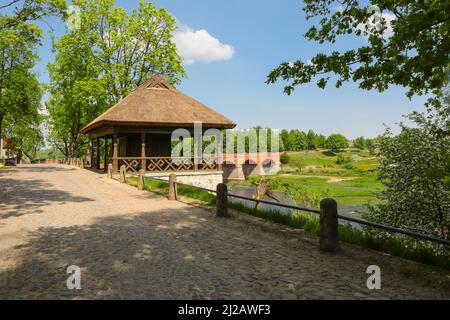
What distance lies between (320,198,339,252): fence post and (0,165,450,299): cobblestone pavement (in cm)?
21

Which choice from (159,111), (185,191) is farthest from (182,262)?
(159,111)

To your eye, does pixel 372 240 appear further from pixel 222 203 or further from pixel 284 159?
pixel 284 159

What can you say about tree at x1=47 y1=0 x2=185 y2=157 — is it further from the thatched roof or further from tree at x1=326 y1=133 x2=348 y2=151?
tree at x1=326 y1=133 x2=348 y2=151

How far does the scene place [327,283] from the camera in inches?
188

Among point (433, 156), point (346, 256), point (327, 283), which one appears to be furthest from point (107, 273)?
point (433, 156)

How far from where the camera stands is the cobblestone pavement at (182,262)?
177 inches

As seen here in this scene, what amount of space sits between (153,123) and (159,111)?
169 centimetres

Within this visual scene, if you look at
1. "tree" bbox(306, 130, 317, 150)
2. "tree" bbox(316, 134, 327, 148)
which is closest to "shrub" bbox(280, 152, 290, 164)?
"tree" bbox(306, 130, 317, 150)

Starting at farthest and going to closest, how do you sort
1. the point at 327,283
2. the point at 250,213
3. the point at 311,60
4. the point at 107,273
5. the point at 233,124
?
the point at 233,124 → the point at 250,213 → the point at 311,60 → the point at 107,273 → the point at 327,283

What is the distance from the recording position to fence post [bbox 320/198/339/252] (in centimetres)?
629

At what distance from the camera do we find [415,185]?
11125mm
